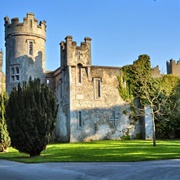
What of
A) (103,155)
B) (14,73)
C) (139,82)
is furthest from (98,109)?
(103,155)

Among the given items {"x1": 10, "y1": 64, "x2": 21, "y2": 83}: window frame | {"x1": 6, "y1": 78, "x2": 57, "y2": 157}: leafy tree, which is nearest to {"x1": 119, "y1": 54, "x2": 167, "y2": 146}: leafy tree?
{"x1": 10, "y1": 64, "x2": 21, "y2": 83}: window frame

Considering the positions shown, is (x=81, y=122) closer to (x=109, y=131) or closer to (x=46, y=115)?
(x=109, y=131)

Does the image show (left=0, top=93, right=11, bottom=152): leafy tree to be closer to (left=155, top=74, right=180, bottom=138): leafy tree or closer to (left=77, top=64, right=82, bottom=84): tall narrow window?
(left=77, top=64, right=82, bottom=84): tall narrow window

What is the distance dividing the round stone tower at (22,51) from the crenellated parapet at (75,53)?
A: 12.0ft

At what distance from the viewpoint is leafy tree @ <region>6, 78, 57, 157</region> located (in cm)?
1762

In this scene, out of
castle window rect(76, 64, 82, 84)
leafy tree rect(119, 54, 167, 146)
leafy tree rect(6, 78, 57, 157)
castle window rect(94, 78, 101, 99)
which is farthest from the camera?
leafy tree rect(119, 54, 167, 146)

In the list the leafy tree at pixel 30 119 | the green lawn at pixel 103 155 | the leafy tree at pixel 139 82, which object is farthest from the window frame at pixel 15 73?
the leafy tree at pixel 30 119

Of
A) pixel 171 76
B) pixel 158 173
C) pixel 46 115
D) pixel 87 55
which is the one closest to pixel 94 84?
pixel 87 55

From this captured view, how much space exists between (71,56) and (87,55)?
1.79 metres

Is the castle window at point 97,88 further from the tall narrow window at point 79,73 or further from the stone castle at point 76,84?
the tall narrow window at point 79,73

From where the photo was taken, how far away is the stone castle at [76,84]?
30656 millimetres

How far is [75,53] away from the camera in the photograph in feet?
102

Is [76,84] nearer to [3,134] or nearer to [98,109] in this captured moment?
[98,109]

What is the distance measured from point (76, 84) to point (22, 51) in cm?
739
